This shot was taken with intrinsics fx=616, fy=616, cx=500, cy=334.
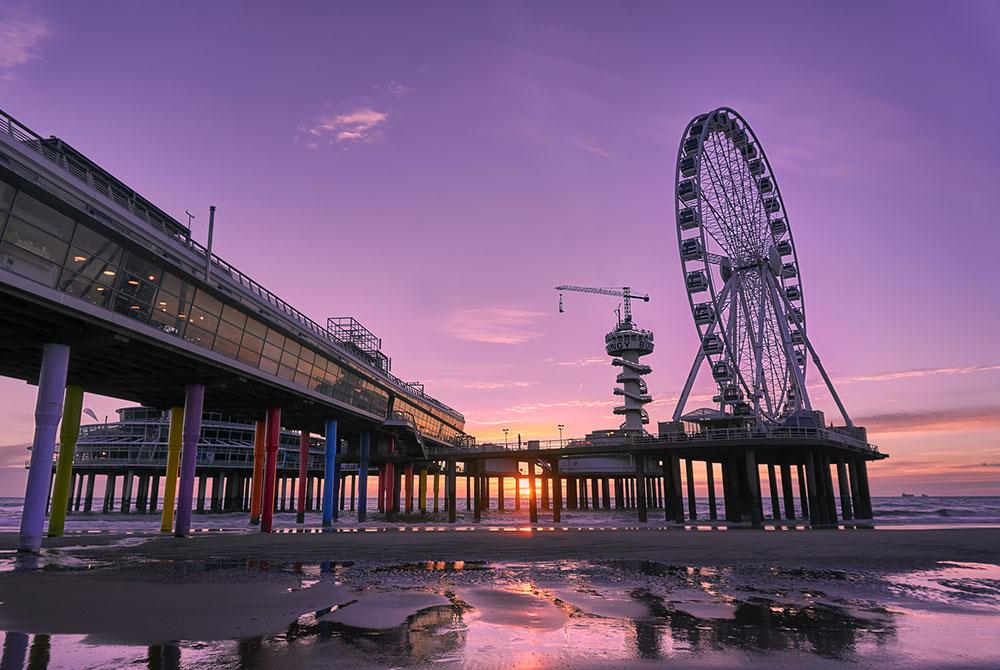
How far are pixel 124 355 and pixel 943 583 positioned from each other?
33.0 meters

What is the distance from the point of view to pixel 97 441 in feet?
317

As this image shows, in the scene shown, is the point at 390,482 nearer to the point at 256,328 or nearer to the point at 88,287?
the point at 256,328

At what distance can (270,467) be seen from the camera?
134 ft

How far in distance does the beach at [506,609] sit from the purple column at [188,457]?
11350 mm

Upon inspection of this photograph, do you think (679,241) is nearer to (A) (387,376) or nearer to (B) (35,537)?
(A) (387,376)

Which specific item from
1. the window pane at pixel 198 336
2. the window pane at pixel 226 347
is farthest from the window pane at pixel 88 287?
the window pane at pixel 226 347

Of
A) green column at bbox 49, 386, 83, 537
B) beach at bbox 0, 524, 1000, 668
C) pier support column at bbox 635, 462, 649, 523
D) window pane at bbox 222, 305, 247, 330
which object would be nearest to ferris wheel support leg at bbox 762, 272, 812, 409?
pier support column at bbox 635, 462, 649, 523

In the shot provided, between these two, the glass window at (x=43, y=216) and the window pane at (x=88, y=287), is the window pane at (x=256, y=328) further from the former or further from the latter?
the glass window at (x=43, y=216)

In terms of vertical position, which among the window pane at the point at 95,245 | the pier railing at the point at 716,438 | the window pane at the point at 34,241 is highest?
the window pane at the point at 95,245

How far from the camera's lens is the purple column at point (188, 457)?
31.6 meters

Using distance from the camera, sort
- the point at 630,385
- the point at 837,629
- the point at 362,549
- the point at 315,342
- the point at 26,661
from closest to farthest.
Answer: the point at 26,661 → the point at 837,629 → the point at 362,549 → the point at 315,342 → the point at 630,385

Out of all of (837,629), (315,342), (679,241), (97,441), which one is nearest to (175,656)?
(837,629)

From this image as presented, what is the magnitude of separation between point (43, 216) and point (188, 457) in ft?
51.3

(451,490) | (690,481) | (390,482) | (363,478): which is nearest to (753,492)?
(690,481)
